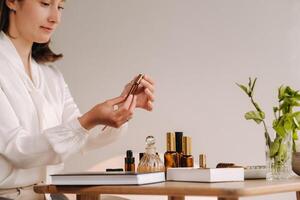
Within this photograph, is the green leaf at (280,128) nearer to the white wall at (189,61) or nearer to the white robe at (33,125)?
the white robe at (33,125)

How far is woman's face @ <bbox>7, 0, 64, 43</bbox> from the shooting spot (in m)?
1.93

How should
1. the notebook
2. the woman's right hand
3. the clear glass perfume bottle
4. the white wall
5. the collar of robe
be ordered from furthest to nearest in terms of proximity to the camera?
the white wall, the collar of robe, the clear glass perfume bottle, the woman's right hand, the notebook

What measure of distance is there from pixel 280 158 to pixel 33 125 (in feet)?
2.50

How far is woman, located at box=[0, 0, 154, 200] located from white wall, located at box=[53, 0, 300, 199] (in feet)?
2.83

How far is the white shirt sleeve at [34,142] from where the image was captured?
62.5 inches

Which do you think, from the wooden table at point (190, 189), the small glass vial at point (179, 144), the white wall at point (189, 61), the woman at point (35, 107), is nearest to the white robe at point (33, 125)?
the woman at point (35, 107)

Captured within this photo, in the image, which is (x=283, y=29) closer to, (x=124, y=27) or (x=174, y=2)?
(x=174, y=2)

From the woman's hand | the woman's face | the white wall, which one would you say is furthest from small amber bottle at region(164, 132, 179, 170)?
the white wall

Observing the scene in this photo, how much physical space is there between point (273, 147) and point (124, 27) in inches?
62.3

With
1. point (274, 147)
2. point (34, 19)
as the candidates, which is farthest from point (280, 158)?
point (34, 19)

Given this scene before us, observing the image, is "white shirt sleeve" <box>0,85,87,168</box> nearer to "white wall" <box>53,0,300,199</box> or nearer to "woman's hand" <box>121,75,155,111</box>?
"woman's hand" <box>121,75,155,111</box>

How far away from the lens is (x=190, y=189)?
4.14 feet

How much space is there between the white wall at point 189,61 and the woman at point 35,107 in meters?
0.86

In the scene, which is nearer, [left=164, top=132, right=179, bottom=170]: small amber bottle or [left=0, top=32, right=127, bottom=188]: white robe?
[left=0, top=32, right=127, bottom=188]: white robe
